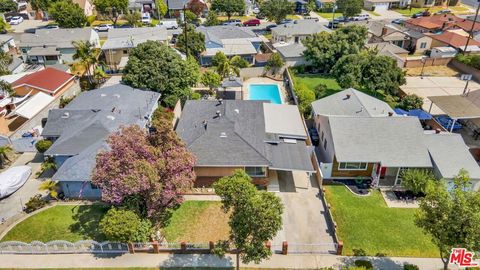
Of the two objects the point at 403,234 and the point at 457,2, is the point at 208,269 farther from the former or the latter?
the point at 457,2

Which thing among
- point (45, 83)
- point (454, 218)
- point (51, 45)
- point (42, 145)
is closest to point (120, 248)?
point (42, 145)

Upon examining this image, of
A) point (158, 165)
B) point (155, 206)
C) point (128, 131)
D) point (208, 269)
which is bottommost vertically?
point (208, 269)

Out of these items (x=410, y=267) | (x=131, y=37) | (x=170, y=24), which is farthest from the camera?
(x=170, y=24)

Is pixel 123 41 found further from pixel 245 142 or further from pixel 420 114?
pixel 420 114

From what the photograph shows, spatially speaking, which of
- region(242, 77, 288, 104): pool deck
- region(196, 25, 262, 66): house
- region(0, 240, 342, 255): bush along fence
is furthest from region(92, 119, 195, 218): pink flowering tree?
region(196, 25, 262, 66): house

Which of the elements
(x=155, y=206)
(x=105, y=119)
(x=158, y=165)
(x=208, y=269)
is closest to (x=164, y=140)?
(x=158, y=165)

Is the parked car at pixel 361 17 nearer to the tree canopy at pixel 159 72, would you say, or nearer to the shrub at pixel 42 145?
the tree canopy at pixel 159 72
